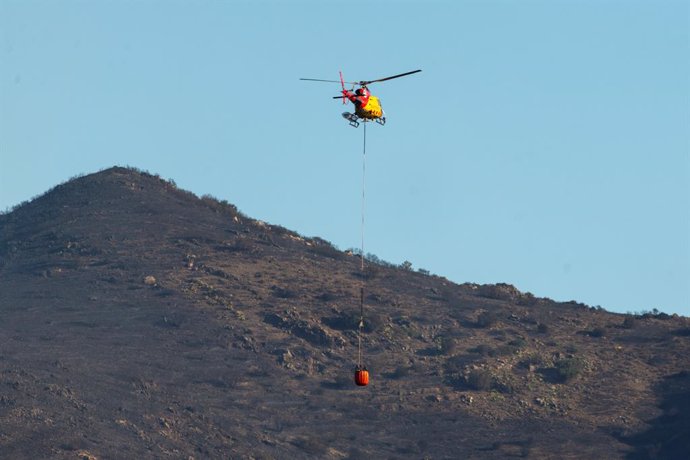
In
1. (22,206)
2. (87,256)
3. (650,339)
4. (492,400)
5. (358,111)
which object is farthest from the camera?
(22,206)

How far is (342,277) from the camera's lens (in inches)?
4973

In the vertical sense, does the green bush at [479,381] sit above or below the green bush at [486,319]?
below

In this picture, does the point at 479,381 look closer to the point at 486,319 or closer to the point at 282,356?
the point at 282,356

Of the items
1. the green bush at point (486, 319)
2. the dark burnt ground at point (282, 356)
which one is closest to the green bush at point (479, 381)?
the dark burnt ground at point (282, 356)

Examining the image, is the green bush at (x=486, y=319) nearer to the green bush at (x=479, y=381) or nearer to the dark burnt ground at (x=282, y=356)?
the dark burnt ground at (x=282, y=356)

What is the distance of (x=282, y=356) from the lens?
106m

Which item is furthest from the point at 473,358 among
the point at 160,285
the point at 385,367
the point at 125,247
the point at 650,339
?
the point at 125,247

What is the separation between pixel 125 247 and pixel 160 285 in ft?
33.9

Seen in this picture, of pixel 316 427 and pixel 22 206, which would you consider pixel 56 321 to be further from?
pixel 22 206

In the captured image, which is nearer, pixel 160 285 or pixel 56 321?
pixel 56 321

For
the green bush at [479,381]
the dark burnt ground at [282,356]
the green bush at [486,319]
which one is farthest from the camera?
the green bush at [486,319]

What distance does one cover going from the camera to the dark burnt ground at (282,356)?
92250 millimetres

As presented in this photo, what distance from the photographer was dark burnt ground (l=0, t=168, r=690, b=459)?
92250mm

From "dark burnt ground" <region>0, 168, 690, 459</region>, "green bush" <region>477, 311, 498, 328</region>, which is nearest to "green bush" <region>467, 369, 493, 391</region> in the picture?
"dark burnt ground" <region>0, 168, 690, 459</region>
